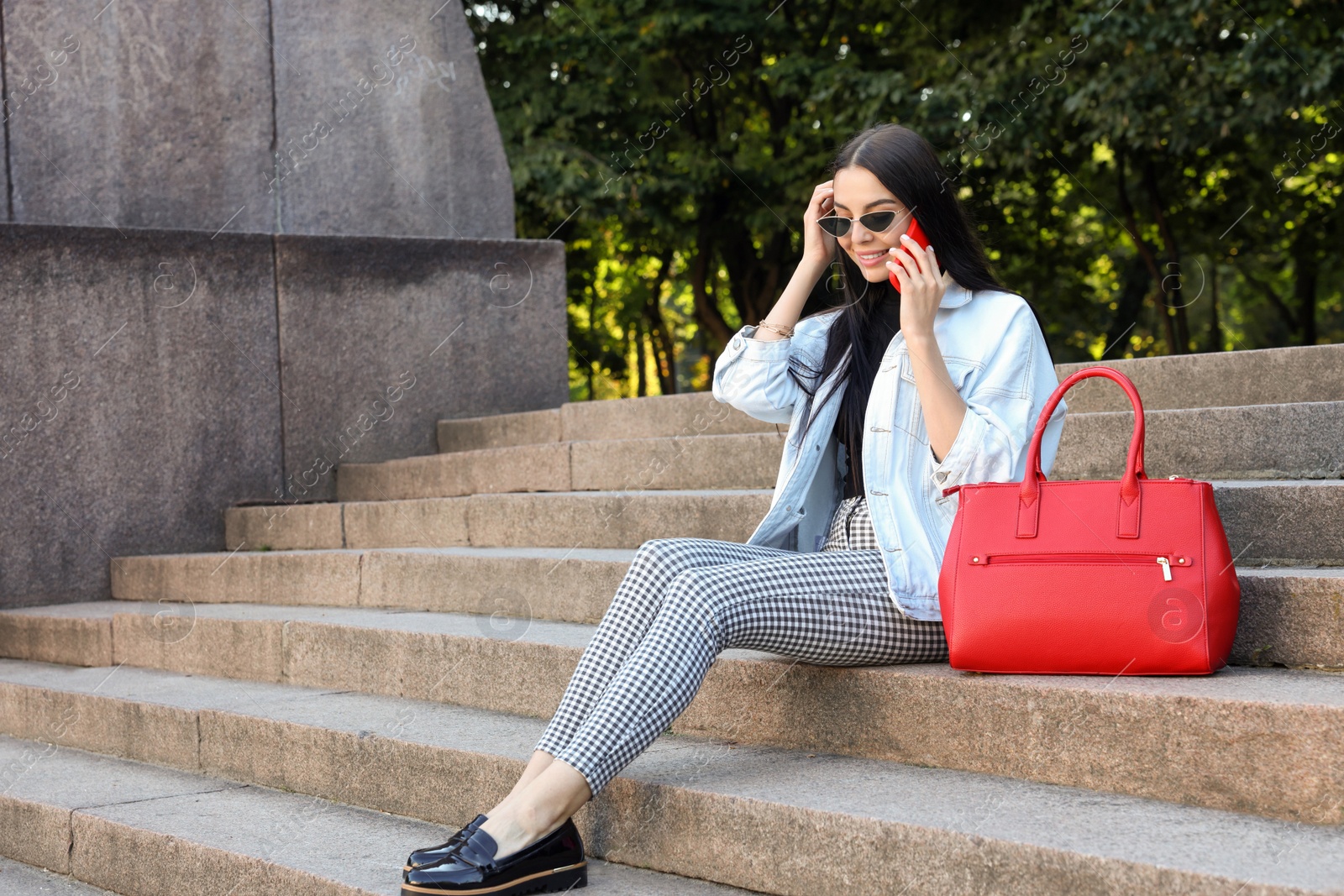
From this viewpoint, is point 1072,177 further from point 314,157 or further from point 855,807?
point 855,807

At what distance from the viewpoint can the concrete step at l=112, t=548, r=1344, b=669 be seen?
2.94 metres

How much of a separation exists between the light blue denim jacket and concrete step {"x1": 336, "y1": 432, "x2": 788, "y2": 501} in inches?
57.9

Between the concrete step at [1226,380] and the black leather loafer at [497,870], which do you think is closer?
the black leather loafer at [497,870]

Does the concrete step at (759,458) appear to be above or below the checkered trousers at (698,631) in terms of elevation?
above

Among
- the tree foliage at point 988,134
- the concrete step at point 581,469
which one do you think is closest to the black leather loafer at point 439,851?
the concrete step at point 581,469

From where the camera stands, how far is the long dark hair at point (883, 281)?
3.20 m

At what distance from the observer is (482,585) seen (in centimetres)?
479

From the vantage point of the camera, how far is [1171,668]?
8.91 ft

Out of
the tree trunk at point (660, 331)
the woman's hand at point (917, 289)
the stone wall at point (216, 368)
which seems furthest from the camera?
the tree trunk at point (660, 331)

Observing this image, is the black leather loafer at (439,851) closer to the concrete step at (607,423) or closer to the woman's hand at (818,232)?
the woman's hand at (818,232)

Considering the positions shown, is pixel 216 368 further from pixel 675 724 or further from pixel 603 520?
pixel 675 724

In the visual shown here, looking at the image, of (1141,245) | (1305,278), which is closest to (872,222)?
(1141,245)

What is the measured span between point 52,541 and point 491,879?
446cm

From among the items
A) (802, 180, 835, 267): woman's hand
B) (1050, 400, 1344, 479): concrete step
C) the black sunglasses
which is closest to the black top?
(802, 180, 835, 267): woman's hand
